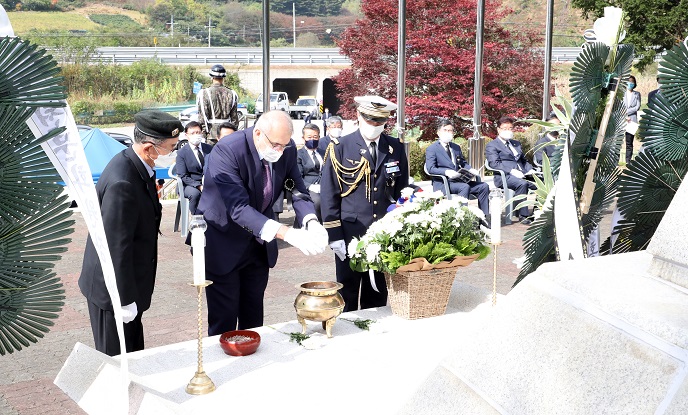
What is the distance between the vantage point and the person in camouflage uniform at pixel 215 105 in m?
10.9

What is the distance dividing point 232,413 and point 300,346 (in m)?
0.93

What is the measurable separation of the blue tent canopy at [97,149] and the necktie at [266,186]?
27.7 feet

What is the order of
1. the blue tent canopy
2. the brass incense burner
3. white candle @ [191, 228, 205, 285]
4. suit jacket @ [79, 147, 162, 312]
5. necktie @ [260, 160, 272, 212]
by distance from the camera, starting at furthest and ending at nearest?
1. the blue tent canopy
2. necktie @ [260, 160, 272, 212]
3. the brass incense burner
4. suit jacket @ [79, 147, 162, 312]
5. white candle @ [191, 228, 205, 285]

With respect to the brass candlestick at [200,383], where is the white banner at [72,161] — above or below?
above

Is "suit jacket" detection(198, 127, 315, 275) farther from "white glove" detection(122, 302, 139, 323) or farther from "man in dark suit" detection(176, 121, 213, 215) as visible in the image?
"man in dark suit" detection(176, 121, 213, 215)

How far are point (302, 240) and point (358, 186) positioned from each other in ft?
4.49

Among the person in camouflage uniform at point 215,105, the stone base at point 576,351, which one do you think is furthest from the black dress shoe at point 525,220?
the stone base at point 576,351

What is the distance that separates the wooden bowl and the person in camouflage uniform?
667 centimetres

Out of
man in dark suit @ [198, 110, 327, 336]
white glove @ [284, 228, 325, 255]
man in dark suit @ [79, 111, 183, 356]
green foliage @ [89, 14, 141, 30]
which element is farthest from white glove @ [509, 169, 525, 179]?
green foliage @ [89, 14, 141, 30]

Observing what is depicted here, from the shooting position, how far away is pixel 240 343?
4238 mm

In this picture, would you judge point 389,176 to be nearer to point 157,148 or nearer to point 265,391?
point 157,148

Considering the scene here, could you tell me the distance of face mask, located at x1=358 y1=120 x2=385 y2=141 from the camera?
228 inches

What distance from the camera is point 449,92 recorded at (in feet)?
63.6

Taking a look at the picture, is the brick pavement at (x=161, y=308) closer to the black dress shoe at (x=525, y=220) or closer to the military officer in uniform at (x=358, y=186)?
the black dress shoe at (x=525, y=220)
